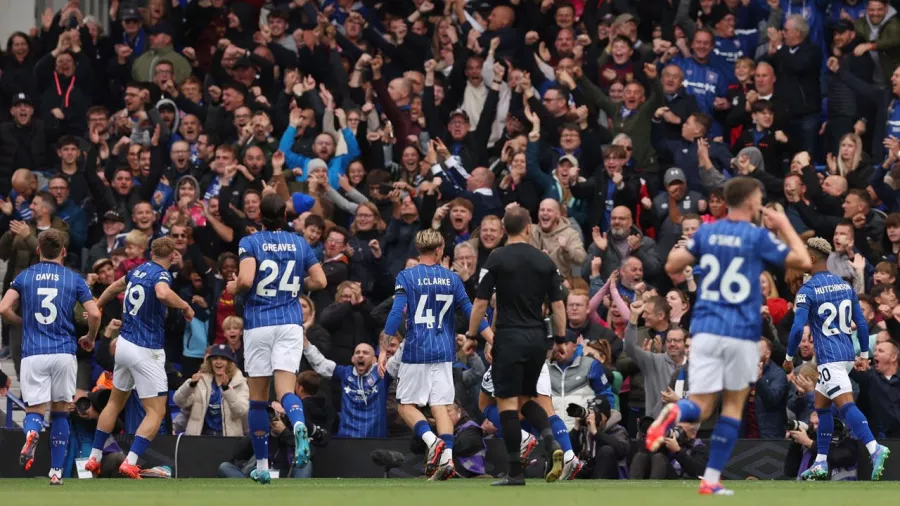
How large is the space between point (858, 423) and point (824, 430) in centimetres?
49

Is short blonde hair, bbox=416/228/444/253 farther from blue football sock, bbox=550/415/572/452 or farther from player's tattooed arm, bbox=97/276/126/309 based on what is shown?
player's tattooed arm, bbox=97/276/126/309

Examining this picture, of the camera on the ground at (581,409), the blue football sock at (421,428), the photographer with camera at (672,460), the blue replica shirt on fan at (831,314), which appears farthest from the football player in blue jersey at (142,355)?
the blue replica shirt on fan at (831,314)

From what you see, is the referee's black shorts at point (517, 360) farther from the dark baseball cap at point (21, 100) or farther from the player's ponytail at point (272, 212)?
the dark baseball cap at point (21, 100)

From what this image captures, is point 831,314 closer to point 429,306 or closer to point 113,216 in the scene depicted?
point 429,306

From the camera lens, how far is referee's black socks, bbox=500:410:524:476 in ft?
43.7

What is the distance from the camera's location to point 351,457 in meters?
16.8

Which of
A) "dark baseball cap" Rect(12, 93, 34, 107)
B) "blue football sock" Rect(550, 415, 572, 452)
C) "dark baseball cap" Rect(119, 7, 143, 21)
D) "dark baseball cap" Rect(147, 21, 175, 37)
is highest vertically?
"dark baseball cap" Rect(119, 7, 143, 21)

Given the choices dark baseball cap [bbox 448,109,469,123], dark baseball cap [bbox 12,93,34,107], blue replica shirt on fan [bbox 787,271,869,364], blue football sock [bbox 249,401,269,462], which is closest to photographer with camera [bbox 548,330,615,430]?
blue replica shirt on fan [bbox 787,271,869,364]

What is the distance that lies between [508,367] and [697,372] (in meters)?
2.19

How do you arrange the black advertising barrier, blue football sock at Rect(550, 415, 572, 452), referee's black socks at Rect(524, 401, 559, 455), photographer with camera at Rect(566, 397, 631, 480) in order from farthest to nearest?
1. the black advertising barrier
2. photographer with camera at Rect(566, 397, 631, 480)
3. blue football sock at Rect(550, 415, 572, 452)
4. referee's black socks at Rect(524, 401, 559, 455)

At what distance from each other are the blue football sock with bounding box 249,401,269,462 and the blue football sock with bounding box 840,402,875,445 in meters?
5.20

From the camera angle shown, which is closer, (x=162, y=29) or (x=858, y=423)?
(x=858, y=423)

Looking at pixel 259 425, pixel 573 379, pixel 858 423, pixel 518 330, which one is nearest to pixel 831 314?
pixel 858 423

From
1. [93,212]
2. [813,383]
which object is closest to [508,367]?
[813,383]
